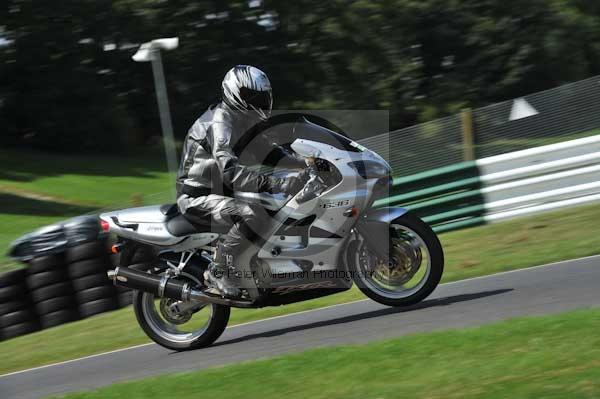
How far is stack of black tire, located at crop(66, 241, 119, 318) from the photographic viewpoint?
411 inches

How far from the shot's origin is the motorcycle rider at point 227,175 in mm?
6848

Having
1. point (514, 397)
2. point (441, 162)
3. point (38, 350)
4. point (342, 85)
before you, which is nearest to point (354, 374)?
point (514, 397)

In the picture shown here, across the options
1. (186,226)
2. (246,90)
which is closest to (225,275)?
(186,226)

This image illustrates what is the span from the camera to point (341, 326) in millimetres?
7273

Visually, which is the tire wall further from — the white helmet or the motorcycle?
the white helmet

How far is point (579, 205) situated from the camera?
38.8 ft

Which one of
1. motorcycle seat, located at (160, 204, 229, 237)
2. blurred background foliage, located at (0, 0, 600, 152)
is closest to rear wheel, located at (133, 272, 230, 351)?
motorcycle seat, located at (160, 204, 229, 237)

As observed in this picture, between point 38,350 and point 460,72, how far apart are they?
1263 inches

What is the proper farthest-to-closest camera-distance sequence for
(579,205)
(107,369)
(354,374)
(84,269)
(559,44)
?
(559,44)
(579,205)
(84,269)
(107,369)
(354,374)

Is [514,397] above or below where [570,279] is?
above

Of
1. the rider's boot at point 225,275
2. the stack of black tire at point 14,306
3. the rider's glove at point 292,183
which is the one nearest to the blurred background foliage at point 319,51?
the stack of black tire at point 14,306

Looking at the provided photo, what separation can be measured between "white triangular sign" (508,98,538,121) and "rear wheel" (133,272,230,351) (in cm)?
577

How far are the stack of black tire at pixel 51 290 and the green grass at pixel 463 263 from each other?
8.8 inches

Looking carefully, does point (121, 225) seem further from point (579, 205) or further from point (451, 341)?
point (579, 205)
